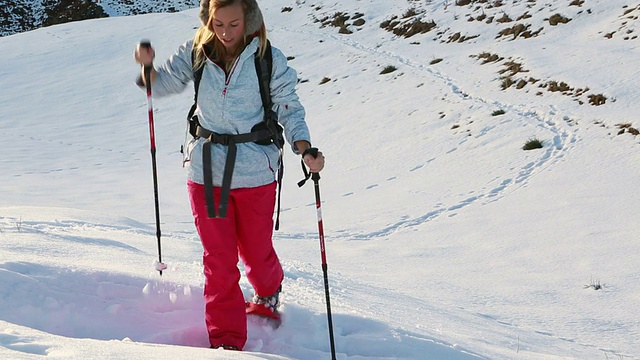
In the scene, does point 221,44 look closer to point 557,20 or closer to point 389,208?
point 389,208

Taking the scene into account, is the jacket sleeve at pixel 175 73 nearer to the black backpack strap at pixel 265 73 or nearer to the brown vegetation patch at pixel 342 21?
the black backpack strap at pixel 265 73

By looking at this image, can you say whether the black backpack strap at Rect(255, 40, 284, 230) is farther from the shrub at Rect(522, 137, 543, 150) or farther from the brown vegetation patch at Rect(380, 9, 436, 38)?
the brown vegetation patch at Rect(380, 9, 436, 38)

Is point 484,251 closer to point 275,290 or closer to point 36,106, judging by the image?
point 275,290

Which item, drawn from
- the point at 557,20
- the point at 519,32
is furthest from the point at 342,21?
the point at 557,20

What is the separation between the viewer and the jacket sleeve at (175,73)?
3.38 metres

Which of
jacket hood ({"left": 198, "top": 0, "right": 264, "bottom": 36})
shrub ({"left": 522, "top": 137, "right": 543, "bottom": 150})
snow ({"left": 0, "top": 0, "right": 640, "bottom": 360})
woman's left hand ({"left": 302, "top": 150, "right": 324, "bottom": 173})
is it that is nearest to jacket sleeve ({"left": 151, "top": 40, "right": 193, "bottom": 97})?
jacket hood ({"left": 198, "top": 0, "right": 264, "bottom": 36})

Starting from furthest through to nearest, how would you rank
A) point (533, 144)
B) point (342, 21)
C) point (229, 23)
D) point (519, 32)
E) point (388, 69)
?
point (342, 21), point (388, 69), point (519, 32), point (533, 144), point (229, 23)

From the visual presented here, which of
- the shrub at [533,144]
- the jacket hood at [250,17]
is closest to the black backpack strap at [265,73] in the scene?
the jacket hood at [250,17]

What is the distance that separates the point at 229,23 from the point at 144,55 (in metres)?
0.60

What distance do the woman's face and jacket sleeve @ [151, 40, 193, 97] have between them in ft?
1.00

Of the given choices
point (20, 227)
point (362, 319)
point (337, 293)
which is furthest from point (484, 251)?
point (20, 227)

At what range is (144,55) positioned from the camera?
3420mm

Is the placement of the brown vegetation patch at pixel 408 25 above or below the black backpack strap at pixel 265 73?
below

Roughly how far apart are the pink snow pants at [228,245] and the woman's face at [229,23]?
745 millimetres
